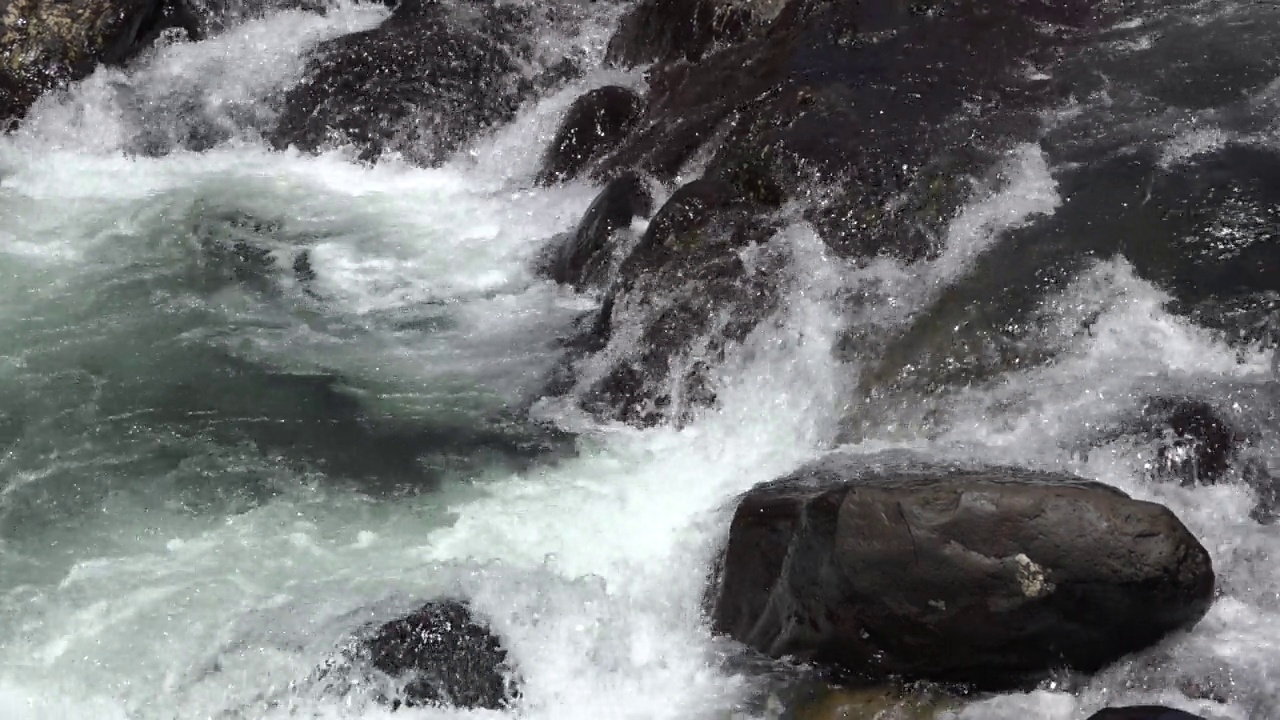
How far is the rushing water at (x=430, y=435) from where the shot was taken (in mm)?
6004

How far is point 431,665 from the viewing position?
6.02 metres

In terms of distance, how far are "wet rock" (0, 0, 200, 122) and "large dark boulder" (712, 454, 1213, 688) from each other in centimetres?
992

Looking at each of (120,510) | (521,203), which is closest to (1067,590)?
(120,510)

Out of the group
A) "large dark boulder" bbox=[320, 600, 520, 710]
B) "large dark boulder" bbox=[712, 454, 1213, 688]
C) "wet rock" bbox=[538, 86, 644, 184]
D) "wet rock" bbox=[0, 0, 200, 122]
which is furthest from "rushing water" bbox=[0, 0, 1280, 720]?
"wet rock" bbox=[0, 0, 200, 122]

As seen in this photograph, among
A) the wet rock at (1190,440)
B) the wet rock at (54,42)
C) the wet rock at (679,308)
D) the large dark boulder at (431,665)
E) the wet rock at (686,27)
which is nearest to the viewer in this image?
the large dark boulder at (431,665)

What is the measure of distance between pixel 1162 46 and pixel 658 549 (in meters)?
6.67

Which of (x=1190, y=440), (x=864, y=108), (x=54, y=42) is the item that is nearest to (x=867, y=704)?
(x=1190, y=440)

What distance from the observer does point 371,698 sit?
5926 mm

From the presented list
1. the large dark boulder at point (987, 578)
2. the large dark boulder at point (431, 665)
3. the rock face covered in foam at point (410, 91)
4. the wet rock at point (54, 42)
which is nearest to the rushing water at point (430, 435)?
the large dark boulder at point (431, 665)

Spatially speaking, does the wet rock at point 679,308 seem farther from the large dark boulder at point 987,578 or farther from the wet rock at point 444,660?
the large dark boulder at point 987,578

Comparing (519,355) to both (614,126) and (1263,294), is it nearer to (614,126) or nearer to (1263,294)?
(614,126)

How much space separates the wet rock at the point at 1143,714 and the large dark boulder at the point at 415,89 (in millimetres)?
8067

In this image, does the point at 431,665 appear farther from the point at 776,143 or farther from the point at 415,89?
the point at 415,89

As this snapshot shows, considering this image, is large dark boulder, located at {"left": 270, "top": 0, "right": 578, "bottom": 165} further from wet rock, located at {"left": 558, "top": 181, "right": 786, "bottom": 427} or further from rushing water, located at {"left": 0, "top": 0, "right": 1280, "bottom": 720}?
wet rock, located at {"left": 558, "top": 181, "right": 786, "bottom": 427}
